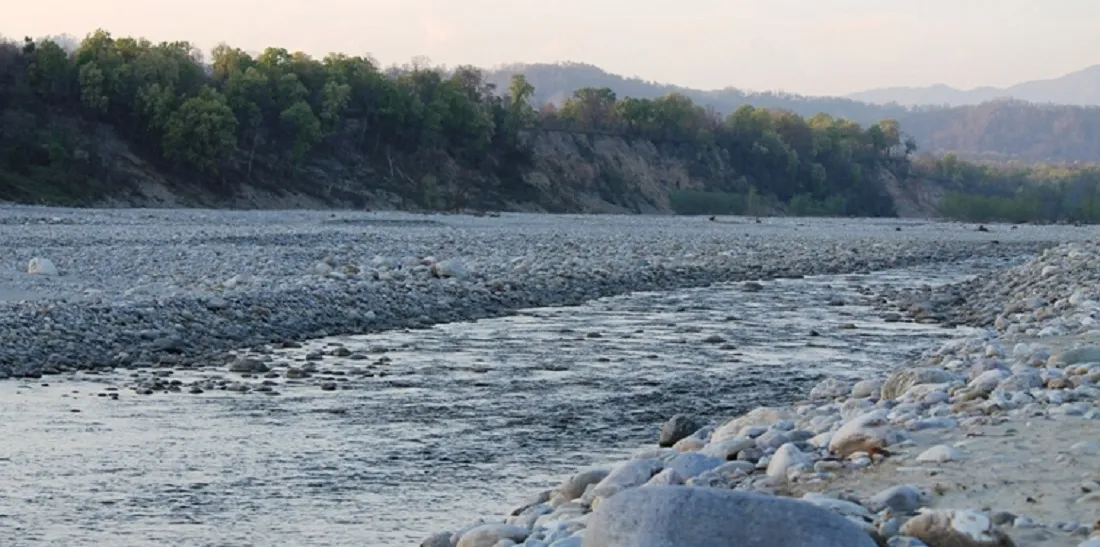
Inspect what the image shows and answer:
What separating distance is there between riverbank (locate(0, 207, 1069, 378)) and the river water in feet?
3.54

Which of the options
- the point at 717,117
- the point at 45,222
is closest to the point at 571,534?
the point at 45,222

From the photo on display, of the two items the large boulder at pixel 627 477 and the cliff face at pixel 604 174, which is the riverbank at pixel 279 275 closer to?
the large boulder at pixel 627 477

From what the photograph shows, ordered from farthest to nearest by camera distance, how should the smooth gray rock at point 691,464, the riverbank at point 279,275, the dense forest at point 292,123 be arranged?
the dense forest at point 292,123
the riverbank at point 279,275
the smooth gray rock at point 691,464

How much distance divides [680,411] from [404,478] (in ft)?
12.2

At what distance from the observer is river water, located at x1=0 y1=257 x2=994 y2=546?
316 inches

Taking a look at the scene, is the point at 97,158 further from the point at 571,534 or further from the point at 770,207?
the point at 770,207

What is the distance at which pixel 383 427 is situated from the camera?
36.4 ft

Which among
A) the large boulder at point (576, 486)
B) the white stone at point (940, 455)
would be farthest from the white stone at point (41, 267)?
the white stone at point (940, 455)

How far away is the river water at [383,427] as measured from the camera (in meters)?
8.02

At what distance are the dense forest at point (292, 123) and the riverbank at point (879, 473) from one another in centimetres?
4776

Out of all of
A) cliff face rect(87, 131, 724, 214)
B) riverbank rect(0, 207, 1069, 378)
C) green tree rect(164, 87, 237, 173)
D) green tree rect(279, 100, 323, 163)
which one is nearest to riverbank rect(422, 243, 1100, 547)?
riverbank rect(0, 207, 1069, 378)

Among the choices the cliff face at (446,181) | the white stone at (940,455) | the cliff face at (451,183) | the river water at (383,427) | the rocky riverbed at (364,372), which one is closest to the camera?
the white stone at (940,455)

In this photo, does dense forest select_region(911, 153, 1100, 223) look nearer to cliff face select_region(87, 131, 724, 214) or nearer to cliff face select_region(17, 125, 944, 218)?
cliff face select_region(17, 125, 944, 218)

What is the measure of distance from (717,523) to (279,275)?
18.4 m
